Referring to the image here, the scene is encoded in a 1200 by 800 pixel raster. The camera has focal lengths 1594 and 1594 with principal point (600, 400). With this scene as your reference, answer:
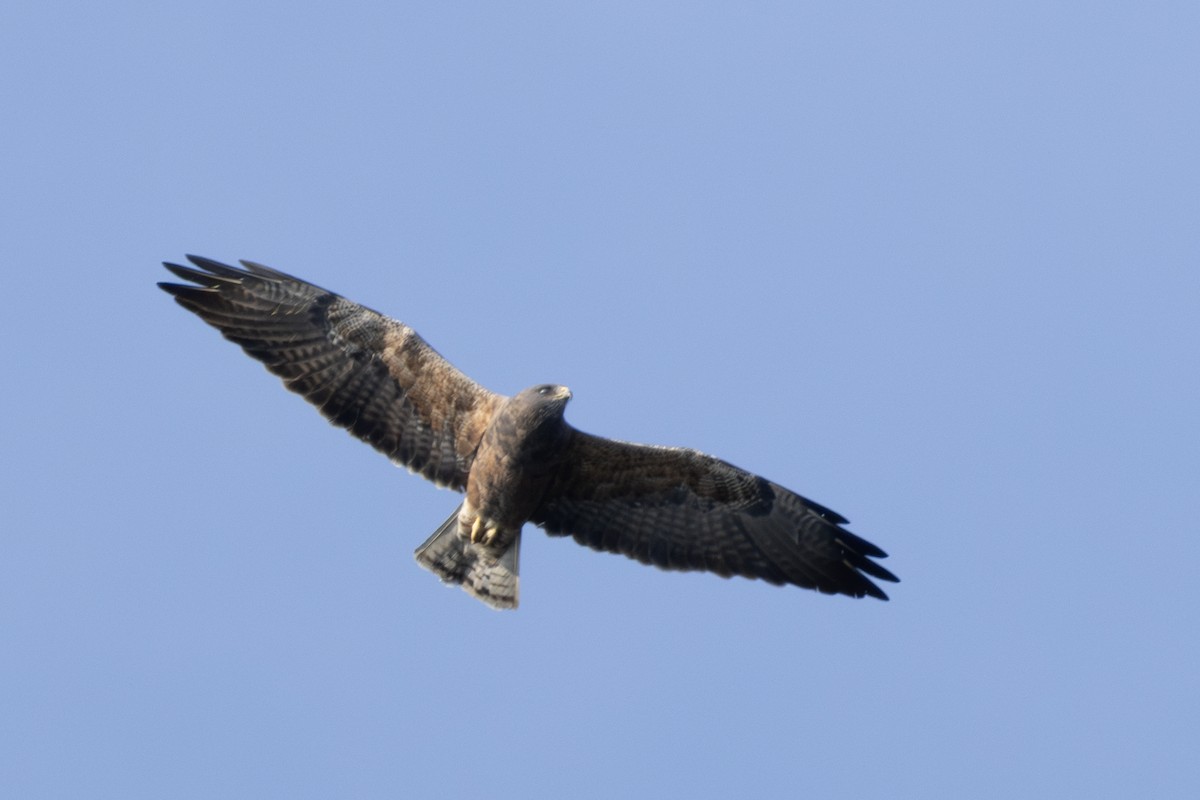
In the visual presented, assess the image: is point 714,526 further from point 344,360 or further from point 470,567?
point 344,360

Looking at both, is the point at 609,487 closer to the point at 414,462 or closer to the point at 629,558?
the point at 629,558

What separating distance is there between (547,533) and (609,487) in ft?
2.15

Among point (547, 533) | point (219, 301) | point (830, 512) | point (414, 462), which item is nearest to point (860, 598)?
point (830, 512)

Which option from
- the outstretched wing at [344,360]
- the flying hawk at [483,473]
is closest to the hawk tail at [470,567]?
the flying hawk at [483,473]

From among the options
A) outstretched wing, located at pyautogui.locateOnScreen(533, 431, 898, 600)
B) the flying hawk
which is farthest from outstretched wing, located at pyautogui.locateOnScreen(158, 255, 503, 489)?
outstretched wing, located at pyautogui.locateOnScreen(533, 431, 898, 600)

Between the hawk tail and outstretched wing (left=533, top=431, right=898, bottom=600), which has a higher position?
outstretched wing (left=533, top=431, right=898, bottom=600)

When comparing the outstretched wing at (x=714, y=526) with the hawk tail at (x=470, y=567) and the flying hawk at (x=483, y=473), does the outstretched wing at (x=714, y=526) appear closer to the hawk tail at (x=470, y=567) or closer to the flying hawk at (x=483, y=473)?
the flying hawk at (x=483, y=473)

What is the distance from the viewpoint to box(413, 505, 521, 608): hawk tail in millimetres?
13141

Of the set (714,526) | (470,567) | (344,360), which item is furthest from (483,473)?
(714,526)

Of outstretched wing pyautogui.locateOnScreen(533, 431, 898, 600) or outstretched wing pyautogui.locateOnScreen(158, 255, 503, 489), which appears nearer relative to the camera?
outstretched wing pyautogui.locateOnScreen(158, 255, 503, 489)

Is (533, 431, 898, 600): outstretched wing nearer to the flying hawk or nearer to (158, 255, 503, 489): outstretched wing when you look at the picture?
the flying hawk

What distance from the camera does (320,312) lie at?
1301 centimetres

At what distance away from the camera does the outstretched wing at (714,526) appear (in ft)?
43.0

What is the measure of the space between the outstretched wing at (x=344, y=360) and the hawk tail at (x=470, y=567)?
1.67ft
